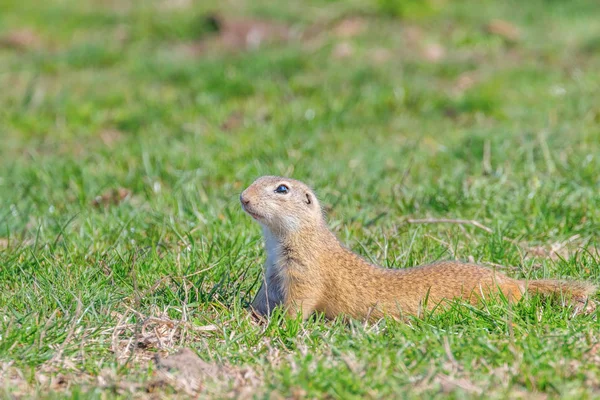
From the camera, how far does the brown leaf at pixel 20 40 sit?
10.8 meters

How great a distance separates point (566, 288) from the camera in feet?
13.6

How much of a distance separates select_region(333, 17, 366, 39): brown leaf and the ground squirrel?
19.2 ft

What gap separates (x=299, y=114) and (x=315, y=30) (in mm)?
2712

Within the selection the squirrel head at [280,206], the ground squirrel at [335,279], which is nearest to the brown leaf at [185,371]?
the ground squirrel at [335,279]

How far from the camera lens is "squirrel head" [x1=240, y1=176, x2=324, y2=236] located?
445 centimetres

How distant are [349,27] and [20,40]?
3926 millimetres

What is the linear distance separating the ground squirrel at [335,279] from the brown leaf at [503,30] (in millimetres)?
6116

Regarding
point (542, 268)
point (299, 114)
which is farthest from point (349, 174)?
point (542, 268)

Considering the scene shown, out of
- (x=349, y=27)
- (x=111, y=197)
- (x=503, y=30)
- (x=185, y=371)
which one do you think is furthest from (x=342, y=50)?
(x=185, y=371)

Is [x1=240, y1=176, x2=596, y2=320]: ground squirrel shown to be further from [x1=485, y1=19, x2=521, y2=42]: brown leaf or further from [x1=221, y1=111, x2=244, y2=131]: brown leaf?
[x1=485, y1=19, x2=521, y2=42]: brown leaf

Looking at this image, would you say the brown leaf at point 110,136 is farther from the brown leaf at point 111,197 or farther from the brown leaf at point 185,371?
the brown leaf at point 185,371

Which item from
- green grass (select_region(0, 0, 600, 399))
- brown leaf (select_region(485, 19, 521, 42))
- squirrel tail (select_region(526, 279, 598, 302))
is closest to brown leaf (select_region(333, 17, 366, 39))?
green grass (select_region(0, 0, 600, 399))

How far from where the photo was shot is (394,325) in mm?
4012

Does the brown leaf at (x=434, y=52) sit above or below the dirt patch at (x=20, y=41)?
above
